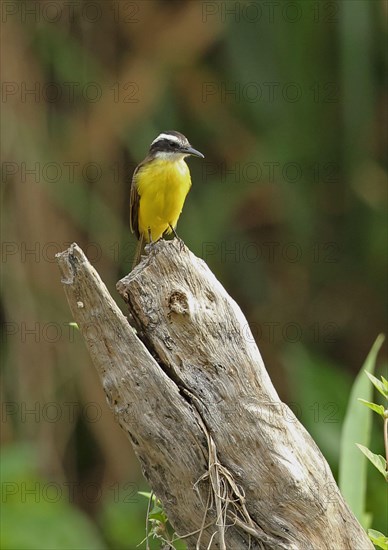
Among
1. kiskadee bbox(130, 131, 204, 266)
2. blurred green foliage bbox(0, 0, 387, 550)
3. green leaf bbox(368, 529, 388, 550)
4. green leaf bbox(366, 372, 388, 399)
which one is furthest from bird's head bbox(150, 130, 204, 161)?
green leaf bbox(368, 529, 388, 550)

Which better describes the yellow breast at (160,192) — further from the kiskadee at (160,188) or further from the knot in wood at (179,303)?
the knot in wood at (179,303)

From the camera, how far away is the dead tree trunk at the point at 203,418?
2195 mm

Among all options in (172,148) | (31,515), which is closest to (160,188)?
(172,148)

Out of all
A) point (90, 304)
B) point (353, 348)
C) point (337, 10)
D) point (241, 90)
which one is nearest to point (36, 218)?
point (241, 90)

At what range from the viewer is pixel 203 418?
7.30 ft

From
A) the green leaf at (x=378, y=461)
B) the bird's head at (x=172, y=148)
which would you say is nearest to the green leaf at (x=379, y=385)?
the green leaf at (x=378, y=461)

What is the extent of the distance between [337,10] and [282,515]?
3.84 metres

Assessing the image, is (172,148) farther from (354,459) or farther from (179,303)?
(179,303)

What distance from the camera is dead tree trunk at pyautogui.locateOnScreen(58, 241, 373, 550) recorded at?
86.4 inches

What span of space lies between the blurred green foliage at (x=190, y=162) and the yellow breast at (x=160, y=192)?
5.33 ft

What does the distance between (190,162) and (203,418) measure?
4.19 m

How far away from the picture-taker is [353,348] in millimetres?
7078

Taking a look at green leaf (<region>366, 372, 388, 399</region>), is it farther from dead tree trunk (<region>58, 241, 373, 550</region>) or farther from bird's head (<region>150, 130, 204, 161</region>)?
bird's head (<region>150, 130, 204, 161</region>)

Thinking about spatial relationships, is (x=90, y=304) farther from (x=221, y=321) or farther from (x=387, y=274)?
(x=387, y=274)
